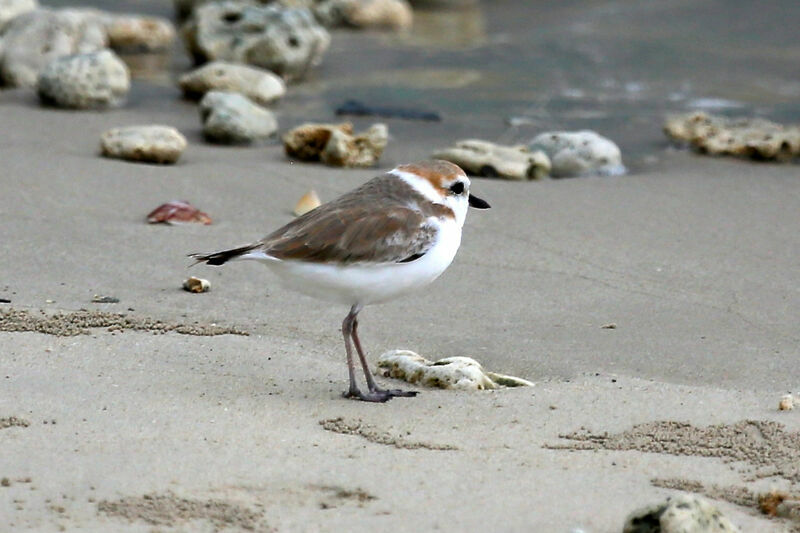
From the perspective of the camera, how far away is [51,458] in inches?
147

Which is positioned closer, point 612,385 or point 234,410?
point 234,410

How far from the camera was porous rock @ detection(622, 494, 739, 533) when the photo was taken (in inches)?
124

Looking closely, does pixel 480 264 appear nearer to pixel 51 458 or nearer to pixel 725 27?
pixel 51 458

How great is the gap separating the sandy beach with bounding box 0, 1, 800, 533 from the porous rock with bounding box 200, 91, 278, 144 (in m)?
0.14

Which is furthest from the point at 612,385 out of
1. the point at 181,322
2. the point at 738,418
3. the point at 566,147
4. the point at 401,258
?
the point at 566,147

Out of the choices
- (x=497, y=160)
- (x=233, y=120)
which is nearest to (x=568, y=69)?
(x=497, y=160)

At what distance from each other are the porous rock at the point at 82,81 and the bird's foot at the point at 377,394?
17.3 ft

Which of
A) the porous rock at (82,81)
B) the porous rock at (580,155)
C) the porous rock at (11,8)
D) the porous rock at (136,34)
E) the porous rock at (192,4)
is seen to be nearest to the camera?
the porous rock at (580,155)

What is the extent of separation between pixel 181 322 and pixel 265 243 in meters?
0.99

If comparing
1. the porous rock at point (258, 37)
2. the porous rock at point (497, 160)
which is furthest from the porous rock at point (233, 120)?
the porous rock at point (258, 37)

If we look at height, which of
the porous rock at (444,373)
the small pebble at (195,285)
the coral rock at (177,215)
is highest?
the porous rock at (444,373)

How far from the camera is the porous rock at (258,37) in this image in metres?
10.8

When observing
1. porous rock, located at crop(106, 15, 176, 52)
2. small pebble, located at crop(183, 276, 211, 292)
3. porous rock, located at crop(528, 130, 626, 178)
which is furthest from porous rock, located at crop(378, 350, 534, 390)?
porous rock, located at crop(106, 15, 176, 52)

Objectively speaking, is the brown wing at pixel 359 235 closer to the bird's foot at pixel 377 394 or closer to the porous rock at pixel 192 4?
the bird's foot at pixel 377 394
